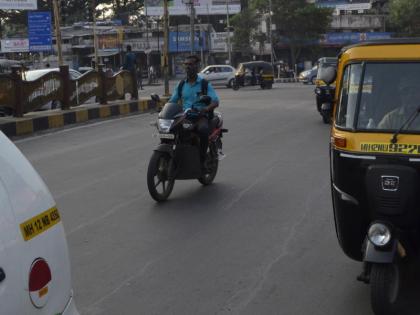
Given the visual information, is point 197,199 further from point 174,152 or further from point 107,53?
point 107,53

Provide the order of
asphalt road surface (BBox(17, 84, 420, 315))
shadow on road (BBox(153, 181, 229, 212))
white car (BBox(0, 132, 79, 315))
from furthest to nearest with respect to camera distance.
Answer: shadow on road (BBox(153, 181, 229, 212)) → asphalt road surface (BBox(17, 84, 420, 315)) → white car (BBox(0, 132, 79, 315))

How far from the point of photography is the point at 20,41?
48.8m

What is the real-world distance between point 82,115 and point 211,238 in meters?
12.1

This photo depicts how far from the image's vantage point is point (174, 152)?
25.9ft

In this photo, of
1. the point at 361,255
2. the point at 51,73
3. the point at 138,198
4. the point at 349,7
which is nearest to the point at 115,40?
the point at 349,7

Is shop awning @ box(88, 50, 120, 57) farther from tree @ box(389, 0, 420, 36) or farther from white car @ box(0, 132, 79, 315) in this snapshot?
white car @ box(0, 132, 79, 315)

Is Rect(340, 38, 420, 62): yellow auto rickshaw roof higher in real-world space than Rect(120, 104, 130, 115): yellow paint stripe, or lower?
higher

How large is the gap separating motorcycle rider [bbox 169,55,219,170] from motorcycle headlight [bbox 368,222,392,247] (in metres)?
4.13

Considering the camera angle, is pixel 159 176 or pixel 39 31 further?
pixel 39 31

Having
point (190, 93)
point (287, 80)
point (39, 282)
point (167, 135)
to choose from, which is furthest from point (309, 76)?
point (39, 282)

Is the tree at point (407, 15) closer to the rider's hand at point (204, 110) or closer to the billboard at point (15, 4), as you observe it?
the billboard at point (15, 4)

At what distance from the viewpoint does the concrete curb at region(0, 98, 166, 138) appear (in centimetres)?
1478

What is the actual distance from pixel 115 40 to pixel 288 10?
15.3 metres

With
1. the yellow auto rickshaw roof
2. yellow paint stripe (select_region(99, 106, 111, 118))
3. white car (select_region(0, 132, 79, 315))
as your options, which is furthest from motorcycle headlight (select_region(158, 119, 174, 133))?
yellow paint stripe (select_region(99, 106, 111, 118))
